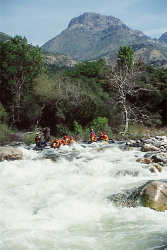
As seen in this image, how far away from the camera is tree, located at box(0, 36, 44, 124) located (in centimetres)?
3175

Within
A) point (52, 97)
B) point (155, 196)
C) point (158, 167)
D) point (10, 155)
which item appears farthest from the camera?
point (52, 97)

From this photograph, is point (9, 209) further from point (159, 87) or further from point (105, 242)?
point (159, 87)

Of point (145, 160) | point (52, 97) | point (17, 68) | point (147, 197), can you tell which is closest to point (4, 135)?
point (52, 97)

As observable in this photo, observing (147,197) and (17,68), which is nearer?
(147,197)

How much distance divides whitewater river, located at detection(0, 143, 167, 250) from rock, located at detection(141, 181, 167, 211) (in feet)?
0.72

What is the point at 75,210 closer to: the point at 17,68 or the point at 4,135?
the point at 4,135

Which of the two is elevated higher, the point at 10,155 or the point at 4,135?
the point at 10,155

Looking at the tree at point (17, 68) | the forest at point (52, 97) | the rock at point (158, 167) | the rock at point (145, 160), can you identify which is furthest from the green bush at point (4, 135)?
the rock at point (158, 167)

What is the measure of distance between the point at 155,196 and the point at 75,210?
2.29 m

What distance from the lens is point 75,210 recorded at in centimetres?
823

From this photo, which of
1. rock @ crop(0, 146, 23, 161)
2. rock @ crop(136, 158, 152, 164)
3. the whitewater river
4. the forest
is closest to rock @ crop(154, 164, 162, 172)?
the whitewater river

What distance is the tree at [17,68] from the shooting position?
31750 millimetres

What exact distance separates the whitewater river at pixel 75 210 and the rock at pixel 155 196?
0.72ft

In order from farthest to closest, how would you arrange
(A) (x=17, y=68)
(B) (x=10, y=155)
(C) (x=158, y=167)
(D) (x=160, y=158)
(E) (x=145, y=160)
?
(A) (x=17, y=68)
(B) (x=10, y=155)
(D) (x=160, y=158)
(E) (x=145, y=160)
(C) (x=158, y=167)
